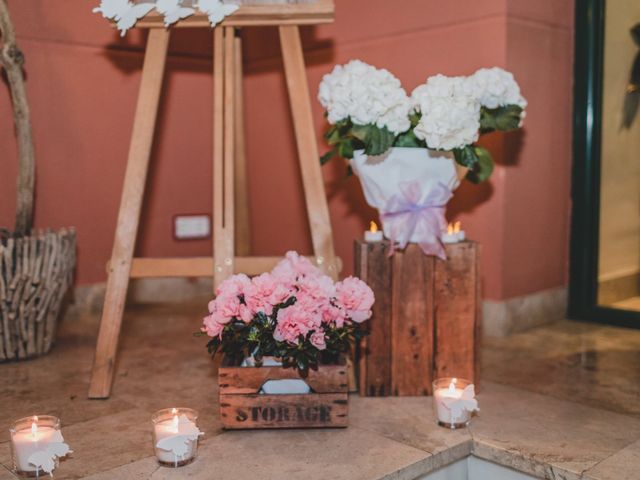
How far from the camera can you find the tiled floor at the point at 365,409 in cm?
157

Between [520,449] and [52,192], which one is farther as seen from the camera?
[52,192]

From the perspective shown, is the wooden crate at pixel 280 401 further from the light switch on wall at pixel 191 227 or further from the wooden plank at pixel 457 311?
the light switch on wall at pixel 191 227

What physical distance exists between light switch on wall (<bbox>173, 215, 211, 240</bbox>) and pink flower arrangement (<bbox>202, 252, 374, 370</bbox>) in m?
1.57

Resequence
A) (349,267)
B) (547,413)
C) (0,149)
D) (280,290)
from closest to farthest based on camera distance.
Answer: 1. (280,290)
2. (547,413)
3. (0,149)
4. (349,267)

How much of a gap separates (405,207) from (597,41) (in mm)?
1377

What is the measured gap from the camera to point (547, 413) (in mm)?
1842

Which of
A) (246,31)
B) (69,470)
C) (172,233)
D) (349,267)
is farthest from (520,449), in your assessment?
(246,31)

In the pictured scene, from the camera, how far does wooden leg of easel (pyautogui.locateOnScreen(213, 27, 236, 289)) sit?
2033 mm

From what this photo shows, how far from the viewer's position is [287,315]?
5.47ft

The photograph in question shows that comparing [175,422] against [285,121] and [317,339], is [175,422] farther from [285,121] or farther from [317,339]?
[285,121]

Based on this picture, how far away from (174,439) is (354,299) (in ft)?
1.74

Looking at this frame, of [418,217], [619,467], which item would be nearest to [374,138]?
[418,217]

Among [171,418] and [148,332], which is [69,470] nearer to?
[171,418]

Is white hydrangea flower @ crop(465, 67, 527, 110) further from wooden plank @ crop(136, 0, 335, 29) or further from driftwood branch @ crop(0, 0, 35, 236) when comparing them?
driftwood branch @ crop(0, 0, 35, 236)
